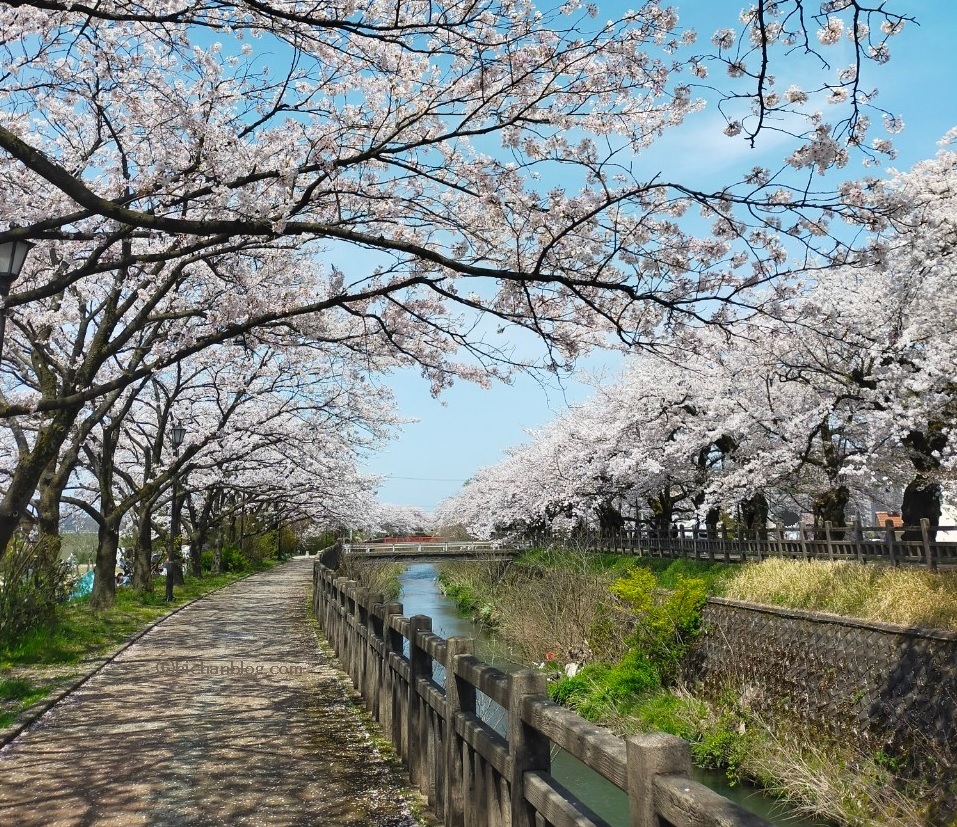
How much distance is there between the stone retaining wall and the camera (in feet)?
27.5

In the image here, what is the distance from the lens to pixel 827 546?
1914 centimetres

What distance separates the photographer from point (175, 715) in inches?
301

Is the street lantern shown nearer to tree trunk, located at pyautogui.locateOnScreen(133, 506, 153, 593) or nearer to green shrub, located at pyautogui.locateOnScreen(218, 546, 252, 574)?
tree trunk, located at pyautogui.locateOnScreen(133, 506, 153, 593)

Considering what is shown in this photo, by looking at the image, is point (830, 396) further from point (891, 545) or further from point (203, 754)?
point (203, 754)

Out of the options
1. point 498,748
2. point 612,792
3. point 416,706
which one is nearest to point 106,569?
point 612,792

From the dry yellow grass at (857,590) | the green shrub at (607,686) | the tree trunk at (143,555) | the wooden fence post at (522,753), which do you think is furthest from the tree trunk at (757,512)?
the wooden fence post at (522,753)

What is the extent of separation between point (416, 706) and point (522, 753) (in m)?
2.33

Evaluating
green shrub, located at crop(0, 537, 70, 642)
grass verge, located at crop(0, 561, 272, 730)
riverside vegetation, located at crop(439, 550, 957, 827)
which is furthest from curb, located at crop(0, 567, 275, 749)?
riverside vegetation, located at crop(439, 550, 957, 827)

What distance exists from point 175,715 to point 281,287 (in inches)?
289

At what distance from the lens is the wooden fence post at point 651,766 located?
8.09ft

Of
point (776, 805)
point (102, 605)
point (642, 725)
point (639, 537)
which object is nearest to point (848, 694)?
point (776, 805)

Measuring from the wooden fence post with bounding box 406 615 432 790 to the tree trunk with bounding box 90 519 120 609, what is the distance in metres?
12.9

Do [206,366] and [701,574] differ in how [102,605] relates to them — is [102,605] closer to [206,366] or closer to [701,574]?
[206,366]

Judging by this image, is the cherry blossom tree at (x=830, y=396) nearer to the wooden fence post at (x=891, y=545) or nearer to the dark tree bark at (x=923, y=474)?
the dark tree bark at (x=923, y=474)
